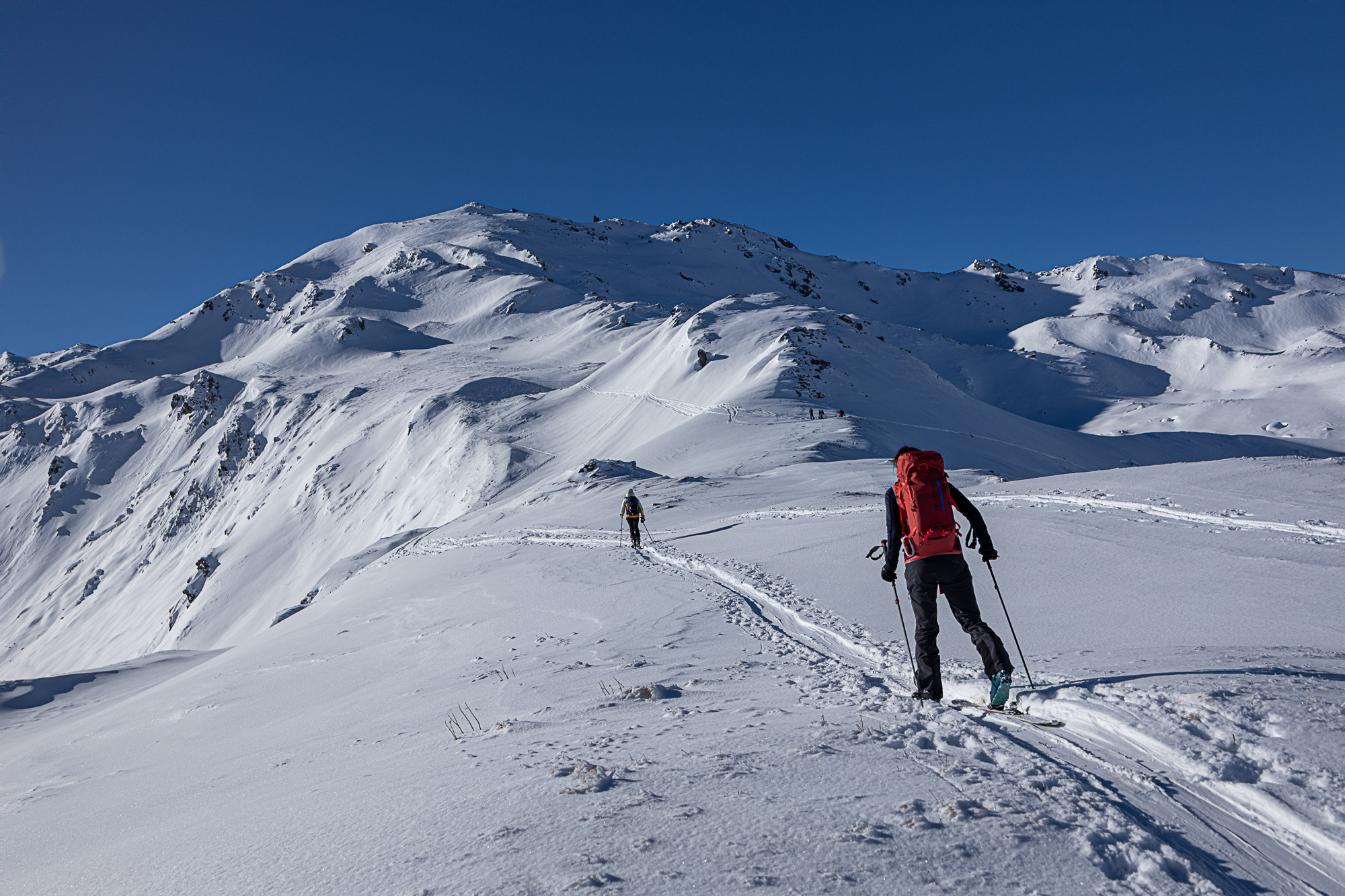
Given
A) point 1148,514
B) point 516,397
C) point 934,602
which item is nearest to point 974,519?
point 934,602

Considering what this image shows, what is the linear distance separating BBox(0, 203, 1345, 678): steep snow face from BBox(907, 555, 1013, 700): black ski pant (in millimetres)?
21633

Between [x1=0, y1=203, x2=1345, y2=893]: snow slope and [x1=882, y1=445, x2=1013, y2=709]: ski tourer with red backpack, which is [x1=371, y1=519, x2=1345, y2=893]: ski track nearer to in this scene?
[x1=0, y1=203, x2=1345, y2=893]: snow slope

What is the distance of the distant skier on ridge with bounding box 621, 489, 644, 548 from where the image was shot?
17.5 meters

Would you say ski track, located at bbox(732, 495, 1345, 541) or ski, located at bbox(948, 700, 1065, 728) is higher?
ski track, located at bbox(732, 495, 1345, 541)

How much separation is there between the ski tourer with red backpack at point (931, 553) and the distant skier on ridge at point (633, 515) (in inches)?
469

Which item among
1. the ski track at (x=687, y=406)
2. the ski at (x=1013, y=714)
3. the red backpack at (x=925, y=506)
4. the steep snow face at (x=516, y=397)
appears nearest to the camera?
the ski at (x=1013, y=714)

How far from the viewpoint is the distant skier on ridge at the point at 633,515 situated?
17.5 m

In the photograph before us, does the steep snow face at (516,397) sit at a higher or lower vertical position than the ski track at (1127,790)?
higher

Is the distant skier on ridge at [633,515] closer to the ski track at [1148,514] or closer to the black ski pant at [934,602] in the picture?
the ski track at [1148,514]

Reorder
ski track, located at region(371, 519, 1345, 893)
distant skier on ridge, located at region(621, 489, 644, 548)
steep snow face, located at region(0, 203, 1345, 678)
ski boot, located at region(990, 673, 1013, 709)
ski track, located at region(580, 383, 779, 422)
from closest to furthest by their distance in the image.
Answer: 1. ski track, located at region(371, 519, 1345, 893)
2. ski boot, located at region(990, 673, 1013, 709)
3. distant skier on ridge, located at region(621, 489, 644, 548)
4. ski track, located at region(580, 383, 779, 422)
5. steep snow face, located at region(0, 203, 1345, 678)

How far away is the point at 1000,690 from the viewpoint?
193 inches

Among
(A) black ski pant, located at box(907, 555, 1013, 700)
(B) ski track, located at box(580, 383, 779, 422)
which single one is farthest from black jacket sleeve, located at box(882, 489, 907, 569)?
(B) ski track, located at box(580, 383, 779, 422)

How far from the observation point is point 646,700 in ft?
19.8

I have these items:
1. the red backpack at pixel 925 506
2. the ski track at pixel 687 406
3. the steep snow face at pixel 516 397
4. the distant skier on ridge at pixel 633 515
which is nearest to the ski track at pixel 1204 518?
the red backpack at pixel 925 506
